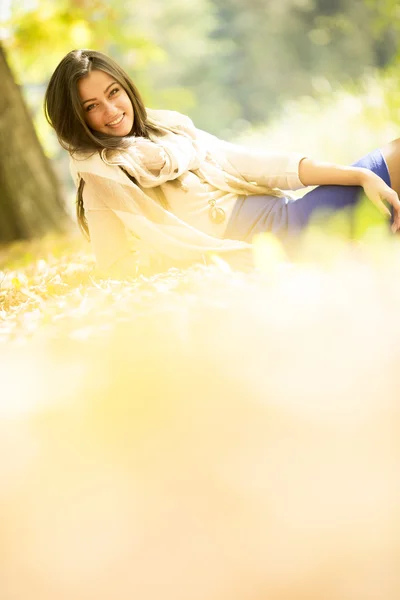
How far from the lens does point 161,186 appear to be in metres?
2.39

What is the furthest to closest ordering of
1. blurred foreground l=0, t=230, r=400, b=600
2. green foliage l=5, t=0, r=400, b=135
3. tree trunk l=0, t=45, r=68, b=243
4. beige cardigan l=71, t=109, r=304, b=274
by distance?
1. green foliage l=5, t=0, r=400, b=135
2. tree trunk l=0, t=45, r=68, b=243
3. beige cardigan l=71, t=109, r=304, b=274
4. blurred foreground l=0, t=230, r=400, b=600

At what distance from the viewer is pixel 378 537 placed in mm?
1110

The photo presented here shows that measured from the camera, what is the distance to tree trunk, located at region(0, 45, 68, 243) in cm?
498

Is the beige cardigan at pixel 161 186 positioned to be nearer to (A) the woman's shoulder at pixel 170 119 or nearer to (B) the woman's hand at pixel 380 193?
(A) the woman's shoulder at pixel 170 119

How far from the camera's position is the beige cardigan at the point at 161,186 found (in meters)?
2.30

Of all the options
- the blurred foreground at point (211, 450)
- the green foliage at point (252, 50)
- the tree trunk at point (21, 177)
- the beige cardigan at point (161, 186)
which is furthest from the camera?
the green foliage at point (252, 50)

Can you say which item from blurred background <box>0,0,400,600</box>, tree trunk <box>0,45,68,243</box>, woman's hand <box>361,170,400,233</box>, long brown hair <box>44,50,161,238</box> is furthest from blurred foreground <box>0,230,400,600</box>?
tree trunk <box>0,45,68,243</box>

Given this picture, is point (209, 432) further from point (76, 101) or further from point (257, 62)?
point (257, 62)

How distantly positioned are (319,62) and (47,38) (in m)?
9.98

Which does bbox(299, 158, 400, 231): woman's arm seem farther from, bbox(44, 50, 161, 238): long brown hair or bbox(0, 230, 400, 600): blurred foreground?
bbox(44, 50, 161, 238): long brown hair

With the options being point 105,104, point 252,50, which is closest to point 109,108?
point 105,104

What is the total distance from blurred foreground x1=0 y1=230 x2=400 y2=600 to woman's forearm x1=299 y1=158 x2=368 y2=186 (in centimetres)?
48

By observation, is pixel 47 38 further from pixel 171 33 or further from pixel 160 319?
pixel 171 33

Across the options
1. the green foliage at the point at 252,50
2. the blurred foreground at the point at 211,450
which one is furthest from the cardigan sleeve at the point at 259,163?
the green foliage at the point at 252,50
